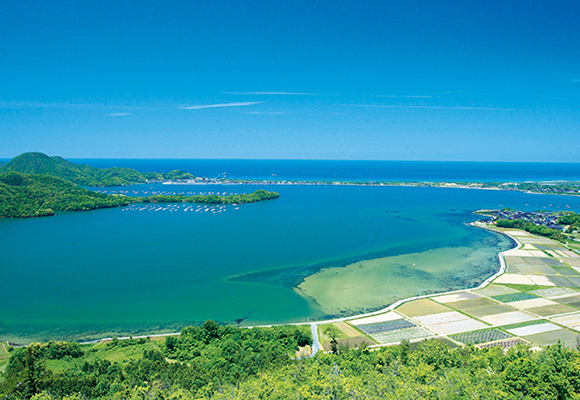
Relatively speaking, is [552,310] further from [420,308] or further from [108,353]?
[108,353]

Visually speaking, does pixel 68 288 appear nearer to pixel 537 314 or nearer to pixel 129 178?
pixel 537 314

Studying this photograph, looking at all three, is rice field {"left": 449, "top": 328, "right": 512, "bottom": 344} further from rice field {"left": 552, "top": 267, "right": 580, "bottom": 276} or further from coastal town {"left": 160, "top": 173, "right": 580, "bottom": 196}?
coastal town {"left": 160, "top": 173, "right": 580, "bottom": 196}

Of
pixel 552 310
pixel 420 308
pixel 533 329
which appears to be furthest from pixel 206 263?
pixel 552 310

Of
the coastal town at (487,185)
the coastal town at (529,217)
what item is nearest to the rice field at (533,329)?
the coastal town at (529,217)

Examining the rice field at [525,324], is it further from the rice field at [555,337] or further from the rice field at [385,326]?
the rice field at [385,326]

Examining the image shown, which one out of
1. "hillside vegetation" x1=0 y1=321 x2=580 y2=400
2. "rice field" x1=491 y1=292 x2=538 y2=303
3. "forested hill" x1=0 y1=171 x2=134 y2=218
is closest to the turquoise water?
"forested hill" x1=0 y1=171 x2=134 y2=218

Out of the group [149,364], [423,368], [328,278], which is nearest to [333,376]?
[423,368]
